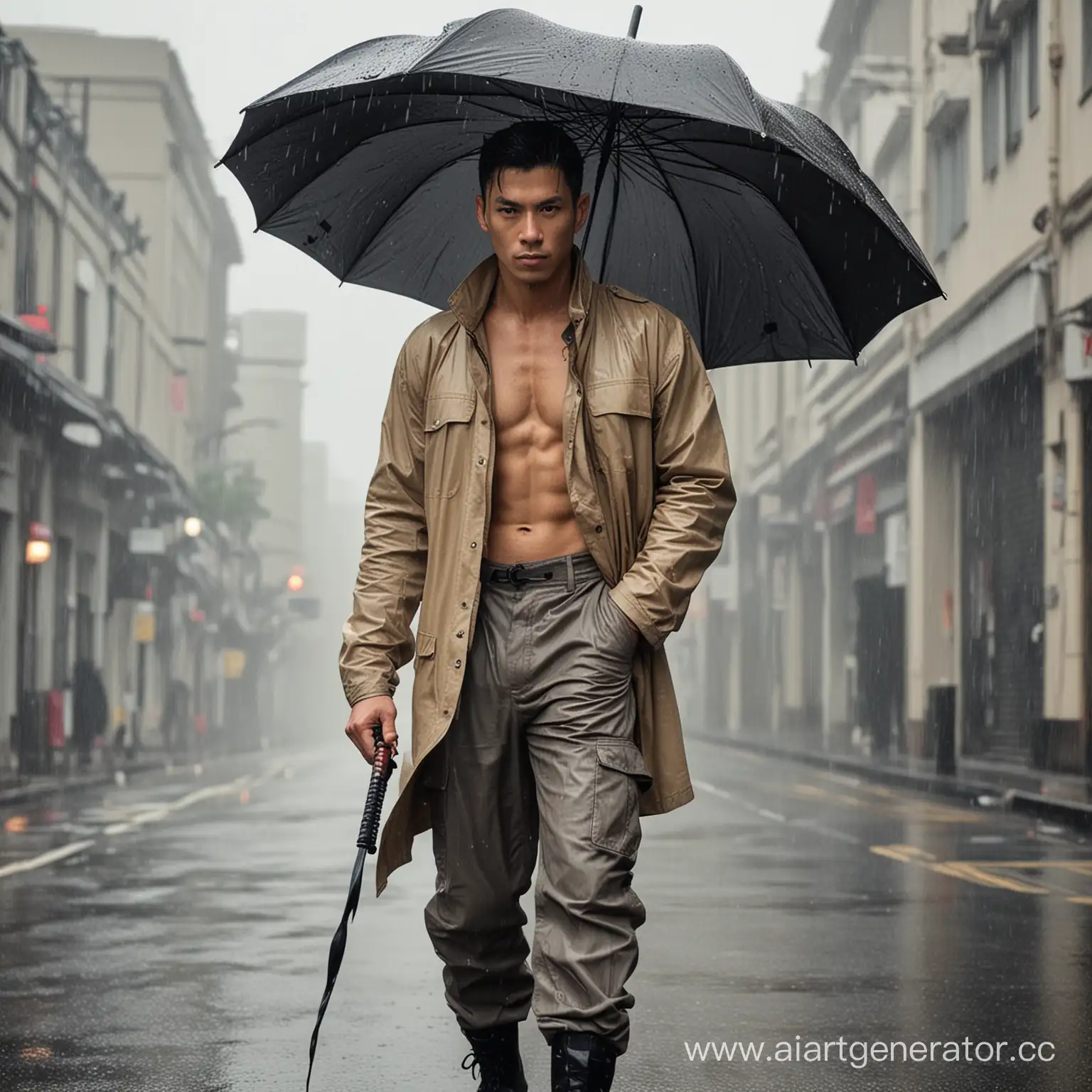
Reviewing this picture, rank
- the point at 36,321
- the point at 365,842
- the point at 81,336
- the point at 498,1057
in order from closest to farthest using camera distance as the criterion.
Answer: the point at 365,842 < the point at 498,1057 < the point at 36,321 < the point at 81,336

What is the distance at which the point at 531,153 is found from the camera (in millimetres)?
4391

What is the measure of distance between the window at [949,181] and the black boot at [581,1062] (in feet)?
78.5

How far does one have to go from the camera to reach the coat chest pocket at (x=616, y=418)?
172 inches

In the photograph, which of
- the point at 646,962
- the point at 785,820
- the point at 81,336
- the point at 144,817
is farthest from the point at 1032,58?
the point at 81,336

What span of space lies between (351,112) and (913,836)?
10528mm

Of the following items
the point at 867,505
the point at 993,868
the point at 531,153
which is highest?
the point at 867,505

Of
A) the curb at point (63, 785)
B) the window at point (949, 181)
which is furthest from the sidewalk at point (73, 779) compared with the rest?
the window at point (949, 181)

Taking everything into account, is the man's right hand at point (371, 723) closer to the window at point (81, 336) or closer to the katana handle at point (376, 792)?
the katana handle at point (376, 792)

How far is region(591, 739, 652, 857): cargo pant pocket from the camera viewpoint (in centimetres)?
414

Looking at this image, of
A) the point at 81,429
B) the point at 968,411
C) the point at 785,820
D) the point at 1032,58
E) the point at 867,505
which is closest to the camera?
the point at 785,820

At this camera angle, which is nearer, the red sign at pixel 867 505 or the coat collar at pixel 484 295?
the coat collar at pixel 484 295

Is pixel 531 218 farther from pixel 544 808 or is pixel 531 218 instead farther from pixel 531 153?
pixel 544 808

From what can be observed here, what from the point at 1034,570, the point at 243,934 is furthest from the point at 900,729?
the point at 243,934

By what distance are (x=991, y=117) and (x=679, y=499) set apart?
22.3 meters
